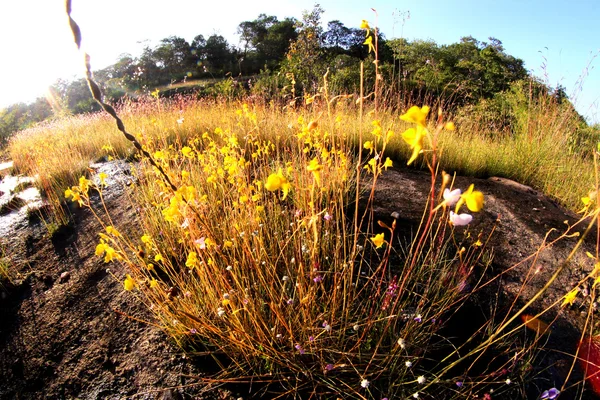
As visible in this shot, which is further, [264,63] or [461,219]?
[264,63]

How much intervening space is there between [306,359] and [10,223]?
3.65 m

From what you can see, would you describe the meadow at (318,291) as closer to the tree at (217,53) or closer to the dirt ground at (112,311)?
the dirt ground at (112,311)

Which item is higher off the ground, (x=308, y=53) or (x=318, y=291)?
(x=308, y=53)

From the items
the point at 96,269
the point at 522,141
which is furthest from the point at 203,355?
the point at 522,141

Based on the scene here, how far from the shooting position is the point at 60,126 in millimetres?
8797

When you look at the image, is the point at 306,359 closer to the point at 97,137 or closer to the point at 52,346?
the point at 52,346

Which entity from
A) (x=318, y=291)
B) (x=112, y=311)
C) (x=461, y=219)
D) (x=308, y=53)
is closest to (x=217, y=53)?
(x=308, y=53)

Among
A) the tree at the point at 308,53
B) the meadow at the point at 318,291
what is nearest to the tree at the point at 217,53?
the tree at the point at 308,53

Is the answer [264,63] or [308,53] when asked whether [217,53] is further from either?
[308,53]

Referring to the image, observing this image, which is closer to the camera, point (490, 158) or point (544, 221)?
point (544, 221)

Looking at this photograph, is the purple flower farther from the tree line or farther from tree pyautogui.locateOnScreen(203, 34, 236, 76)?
tree pyautogui.locateOnScreen(203, 34, 236, 76)

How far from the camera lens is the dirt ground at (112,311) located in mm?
1432

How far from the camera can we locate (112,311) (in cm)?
180

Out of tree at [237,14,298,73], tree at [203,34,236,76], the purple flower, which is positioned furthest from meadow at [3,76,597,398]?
tree at [203,34,236,76]
